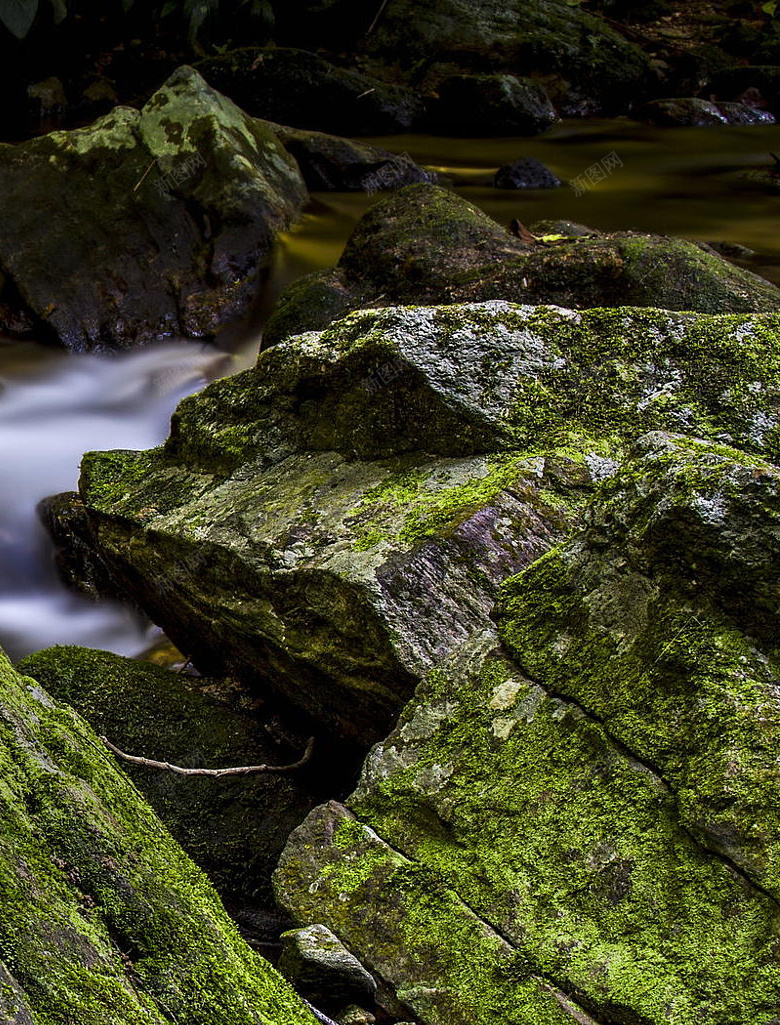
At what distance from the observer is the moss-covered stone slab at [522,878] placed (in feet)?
6.31

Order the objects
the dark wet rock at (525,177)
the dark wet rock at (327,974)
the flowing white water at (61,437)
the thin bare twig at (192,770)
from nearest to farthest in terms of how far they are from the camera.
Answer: the dark wet rock at (327,974), the thin bare twig at (192,770), the flowing white water at (61,437), the dark wet rock at (525,177)

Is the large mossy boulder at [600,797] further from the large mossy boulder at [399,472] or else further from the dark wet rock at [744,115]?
the dark wet rock at [744,115]

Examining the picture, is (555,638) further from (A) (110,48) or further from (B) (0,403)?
(A) (110,48)

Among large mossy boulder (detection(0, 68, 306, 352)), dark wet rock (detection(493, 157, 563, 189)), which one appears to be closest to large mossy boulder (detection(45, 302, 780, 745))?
large mossy boulder (detection(0, 68, 306, 352))

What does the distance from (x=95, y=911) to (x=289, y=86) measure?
15143mm

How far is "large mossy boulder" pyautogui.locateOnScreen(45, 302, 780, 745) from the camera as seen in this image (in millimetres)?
3053

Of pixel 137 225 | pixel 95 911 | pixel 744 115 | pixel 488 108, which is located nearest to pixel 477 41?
pixel 488 108

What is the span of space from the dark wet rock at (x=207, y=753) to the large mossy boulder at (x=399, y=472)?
213 mm

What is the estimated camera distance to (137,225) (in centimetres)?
930

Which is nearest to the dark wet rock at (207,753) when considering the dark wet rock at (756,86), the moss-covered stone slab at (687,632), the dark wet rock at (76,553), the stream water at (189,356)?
the moss-covered stone slab at (687,632)

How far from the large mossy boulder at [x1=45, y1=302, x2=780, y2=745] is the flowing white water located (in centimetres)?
259

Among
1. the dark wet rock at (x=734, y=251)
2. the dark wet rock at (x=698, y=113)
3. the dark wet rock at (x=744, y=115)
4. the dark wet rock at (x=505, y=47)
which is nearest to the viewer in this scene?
the dark wet rock at (x=734, y=251)

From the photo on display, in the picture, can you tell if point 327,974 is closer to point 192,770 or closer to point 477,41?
point 192,770

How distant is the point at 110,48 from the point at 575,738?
18346 mm
